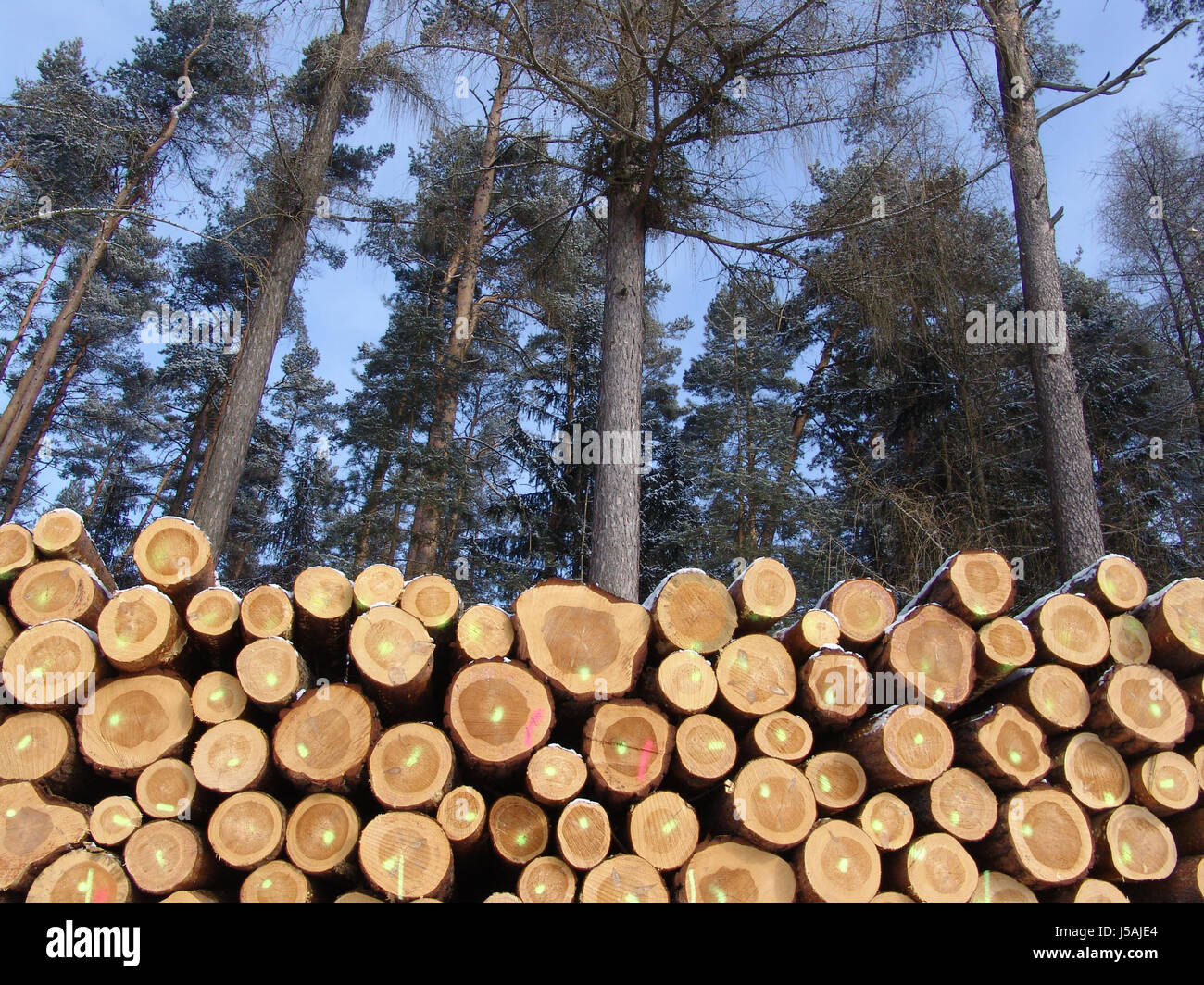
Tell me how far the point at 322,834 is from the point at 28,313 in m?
16.8

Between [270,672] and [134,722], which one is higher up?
[270,672]

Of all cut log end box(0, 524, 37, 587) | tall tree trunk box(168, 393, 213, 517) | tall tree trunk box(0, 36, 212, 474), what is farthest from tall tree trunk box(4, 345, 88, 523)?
cut log end box(0, 524, 37, 587)

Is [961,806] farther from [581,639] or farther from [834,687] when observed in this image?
[581,639]

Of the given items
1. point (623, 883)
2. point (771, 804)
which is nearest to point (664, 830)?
point (623, 883)

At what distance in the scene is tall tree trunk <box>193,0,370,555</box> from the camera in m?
6.93

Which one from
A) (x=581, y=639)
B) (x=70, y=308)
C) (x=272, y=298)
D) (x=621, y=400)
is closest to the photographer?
(x=581, y=639)

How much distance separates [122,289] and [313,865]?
20.1m

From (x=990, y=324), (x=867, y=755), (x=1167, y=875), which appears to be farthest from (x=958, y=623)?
(x=990, y=324)

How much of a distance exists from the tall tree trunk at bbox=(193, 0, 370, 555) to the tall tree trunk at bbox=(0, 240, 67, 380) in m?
10.5

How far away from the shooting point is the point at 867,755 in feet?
9.30

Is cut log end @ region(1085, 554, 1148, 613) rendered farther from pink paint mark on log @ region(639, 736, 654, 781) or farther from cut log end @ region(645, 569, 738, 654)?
pink paint mark on log @ region(639, 736, 654, 781)

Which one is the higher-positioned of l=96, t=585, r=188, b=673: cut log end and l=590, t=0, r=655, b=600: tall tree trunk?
l=590, t=0, r=655, b=600: tall tree trunk

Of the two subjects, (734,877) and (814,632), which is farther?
(814,632)

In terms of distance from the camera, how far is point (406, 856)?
8.66 ft
